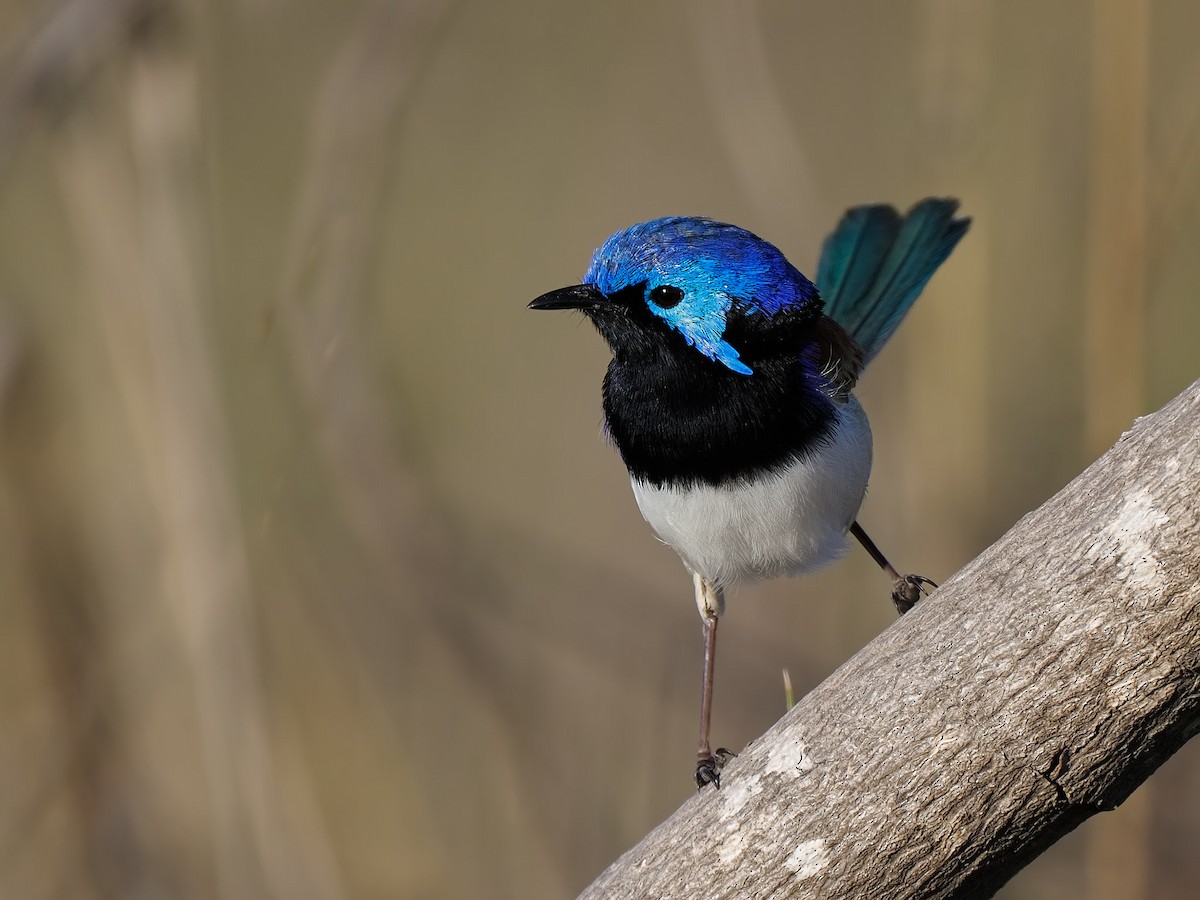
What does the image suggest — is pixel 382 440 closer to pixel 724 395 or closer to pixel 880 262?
pixel 724 395

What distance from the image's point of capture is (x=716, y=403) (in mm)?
2656

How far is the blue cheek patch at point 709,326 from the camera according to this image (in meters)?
2.66

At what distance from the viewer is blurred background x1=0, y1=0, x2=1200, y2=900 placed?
2.98m

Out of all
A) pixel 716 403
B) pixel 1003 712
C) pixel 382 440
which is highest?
pixel 382 440

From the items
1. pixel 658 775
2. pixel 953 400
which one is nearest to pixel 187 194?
pixel 953 400

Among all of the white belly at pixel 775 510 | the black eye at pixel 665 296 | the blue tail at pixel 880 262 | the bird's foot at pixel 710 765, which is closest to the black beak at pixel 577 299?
the black eye at pixel 665 296

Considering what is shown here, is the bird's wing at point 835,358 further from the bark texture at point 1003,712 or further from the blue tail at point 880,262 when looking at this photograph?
the bark texture at point 1003,712

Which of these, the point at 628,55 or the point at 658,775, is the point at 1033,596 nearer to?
the point at 658,775

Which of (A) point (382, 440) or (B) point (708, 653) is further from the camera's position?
(A) point (382, 440)

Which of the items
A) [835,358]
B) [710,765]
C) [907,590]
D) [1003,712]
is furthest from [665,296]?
[1003,712]

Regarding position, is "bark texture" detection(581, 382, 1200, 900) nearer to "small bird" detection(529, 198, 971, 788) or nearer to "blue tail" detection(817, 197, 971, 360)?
"small bird" detection(529, 198, 971, 788)

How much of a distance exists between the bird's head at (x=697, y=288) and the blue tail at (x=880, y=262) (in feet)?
2.43

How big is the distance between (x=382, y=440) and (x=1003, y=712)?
219 cm

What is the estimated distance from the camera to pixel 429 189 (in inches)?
214
